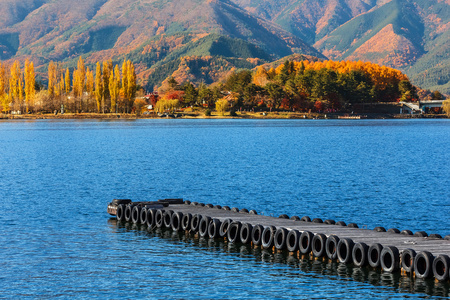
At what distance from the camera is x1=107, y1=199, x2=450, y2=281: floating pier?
23.8 meters

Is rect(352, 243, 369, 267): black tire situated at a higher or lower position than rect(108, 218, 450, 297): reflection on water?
higher

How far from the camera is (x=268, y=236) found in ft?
95.5

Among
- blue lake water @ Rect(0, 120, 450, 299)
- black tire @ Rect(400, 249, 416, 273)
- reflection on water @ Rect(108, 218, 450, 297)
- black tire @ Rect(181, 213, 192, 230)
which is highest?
black tire @ Rect(400, 249, 416, 273)

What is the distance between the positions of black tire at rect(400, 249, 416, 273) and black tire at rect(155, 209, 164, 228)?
15.5 metres

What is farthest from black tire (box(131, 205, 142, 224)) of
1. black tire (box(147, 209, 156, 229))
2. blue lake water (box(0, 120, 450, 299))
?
black tire (box(147, 209, 156, 229))

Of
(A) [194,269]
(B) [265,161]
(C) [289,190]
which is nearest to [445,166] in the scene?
(B) [265,161]

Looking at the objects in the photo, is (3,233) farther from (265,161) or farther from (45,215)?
(265,161)

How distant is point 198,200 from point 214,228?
16.3 m

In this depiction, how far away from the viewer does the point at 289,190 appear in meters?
52.6

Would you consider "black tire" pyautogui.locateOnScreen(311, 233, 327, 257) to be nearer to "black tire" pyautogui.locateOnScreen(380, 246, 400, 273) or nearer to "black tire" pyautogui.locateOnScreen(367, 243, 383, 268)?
"black tire" pyautogui.locateOnScreen(367, 243, 383, 268)

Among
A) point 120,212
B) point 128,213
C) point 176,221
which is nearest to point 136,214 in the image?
point 128,213

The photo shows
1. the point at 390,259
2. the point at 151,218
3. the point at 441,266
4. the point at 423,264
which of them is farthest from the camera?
the point at 151,218

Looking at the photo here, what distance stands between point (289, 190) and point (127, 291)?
31.3 metres

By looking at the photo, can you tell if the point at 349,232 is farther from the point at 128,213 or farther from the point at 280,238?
the point at 128,213
